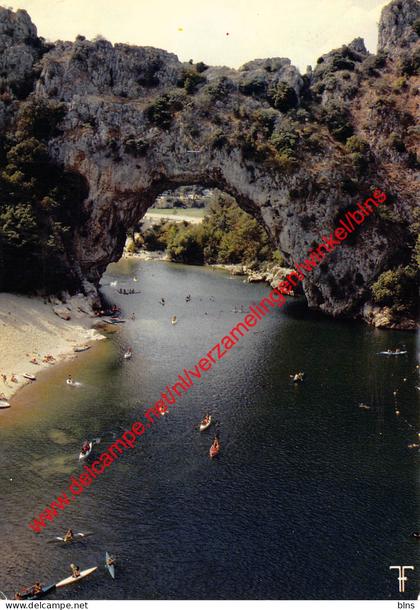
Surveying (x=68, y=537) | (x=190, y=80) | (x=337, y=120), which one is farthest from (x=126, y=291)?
(x=68, y=537)

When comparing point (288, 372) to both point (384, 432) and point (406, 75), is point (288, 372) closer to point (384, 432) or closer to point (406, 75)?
point (384, 432)

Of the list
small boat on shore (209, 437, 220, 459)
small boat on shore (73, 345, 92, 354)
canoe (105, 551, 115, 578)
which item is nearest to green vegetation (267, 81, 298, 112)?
small boat on shore (73, 345, 92, 354)

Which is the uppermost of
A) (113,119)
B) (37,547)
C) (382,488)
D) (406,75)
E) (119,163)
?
(406,75)

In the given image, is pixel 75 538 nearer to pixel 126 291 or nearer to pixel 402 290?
pixel 402 290

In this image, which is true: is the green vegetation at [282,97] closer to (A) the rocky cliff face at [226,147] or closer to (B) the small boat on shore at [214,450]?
(A) the rocky cliff face at [226,147]

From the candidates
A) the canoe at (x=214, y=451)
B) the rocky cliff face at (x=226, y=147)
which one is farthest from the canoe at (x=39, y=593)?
the rocky cliff face at (x=226, y=147)

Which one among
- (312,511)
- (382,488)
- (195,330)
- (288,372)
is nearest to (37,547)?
(312,511)
